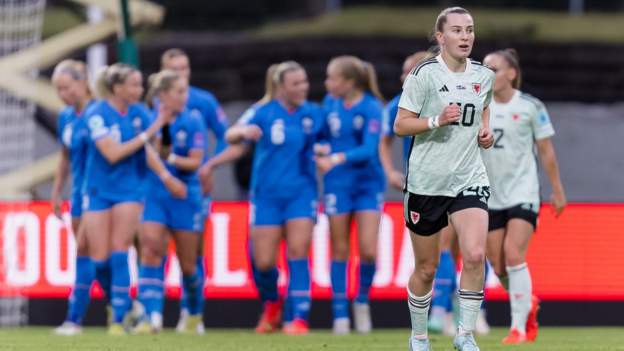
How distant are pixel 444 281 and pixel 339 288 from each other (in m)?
0.97

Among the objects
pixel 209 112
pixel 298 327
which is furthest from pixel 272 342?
pixel 209 112

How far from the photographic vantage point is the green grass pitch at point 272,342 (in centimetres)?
1202

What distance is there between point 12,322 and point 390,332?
435 cm

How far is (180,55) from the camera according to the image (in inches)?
606

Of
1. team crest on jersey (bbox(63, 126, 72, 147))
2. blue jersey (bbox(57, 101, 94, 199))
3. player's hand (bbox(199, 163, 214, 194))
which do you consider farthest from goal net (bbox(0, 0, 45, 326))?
player's hand (bbox(199, 163, 214, 194))

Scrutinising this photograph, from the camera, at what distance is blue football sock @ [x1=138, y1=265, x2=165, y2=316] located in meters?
14.6

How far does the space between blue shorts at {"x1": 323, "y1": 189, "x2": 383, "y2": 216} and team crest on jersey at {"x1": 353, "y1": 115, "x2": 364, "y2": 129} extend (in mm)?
585

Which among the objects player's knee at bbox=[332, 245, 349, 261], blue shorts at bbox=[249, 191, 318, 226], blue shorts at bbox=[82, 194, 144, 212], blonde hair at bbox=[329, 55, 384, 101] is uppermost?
blonde hair at bbox=[329, 55, 384, 101]

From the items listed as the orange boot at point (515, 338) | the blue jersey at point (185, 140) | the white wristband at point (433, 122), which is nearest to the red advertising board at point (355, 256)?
the blue jersey at point (185, 140)

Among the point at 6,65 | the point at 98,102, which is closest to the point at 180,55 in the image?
the point at 98,102

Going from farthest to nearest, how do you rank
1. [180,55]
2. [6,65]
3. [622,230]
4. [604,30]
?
[604,30] < [6,65] < [622,230] < [180,55]

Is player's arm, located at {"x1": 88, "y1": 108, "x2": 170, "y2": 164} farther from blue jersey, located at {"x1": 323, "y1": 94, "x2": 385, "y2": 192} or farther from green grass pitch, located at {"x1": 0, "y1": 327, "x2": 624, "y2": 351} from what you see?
blue jersey, located at {"x1": 323, "y1": 94, "x2": 385, "y2": 192}

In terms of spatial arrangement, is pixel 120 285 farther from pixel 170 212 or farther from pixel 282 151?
pixel 282 151

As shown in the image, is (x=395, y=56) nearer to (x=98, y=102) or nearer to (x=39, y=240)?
(x=39, y=240)
